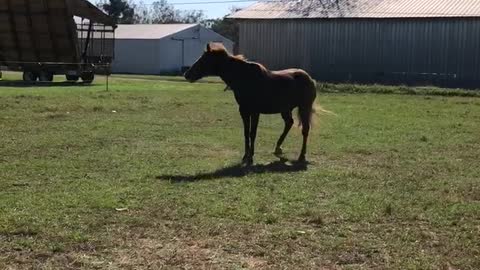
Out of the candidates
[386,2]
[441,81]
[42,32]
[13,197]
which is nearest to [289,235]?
[13,197]

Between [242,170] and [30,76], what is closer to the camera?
[242,170]

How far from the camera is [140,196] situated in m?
8.67

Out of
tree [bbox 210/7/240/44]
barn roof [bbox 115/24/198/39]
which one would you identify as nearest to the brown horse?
barn roof [bbox 115/24/198/39]

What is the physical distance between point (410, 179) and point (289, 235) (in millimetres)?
4008

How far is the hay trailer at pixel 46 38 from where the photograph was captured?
3566 centimetres

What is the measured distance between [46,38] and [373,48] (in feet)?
68.5

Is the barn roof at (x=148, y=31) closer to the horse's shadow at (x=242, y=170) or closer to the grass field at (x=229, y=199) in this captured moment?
the grass field at (x=229, y=199)

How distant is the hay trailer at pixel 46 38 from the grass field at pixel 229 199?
19.5m

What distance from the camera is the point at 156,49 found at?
66625mm

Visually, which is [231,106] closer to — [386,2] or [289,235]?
[289,235]

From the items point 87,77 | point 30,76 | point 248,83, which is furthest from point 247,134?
point 30,76

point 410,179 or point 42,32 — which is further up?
point 42,32

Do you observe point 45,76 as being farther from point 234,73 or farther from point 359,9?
point 234,73

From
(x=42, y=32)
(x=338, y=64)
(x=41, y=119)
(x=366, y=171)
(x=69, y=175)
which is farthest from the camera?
(x=338, y=64)
